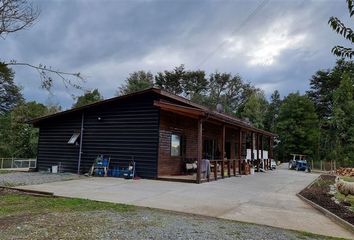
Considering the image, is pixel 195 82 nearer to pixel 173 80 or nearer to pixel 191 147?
pixel 173 80

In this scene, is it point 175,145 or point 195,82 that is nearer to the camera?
point 175,145

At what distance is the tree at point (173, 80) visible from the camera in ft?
140

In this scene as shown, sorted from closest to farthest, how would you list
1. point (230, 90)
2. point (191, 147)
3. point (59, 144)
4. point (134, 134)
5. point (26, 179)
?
point (26, 179), point (134, 134), point (59, 144), point (191, 147), point (230, 90)

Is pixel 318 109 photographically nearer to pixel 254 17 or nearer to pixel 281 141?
pixel 281 141

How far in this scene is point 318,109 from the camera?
43.2 meters

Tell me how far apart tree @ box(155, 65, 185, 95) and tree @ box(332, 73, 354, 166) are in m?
18.5

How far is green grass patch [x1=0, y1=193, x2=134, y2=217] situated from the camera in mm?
6609

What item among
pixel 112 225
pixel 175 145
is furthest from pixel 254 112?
pixel 112 225

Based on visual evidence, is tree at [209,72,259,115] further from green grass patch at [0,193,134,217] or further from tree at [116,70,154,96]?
green grass patch at [0,193,134,217]

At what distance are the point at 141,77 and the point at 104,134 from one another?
29091mm

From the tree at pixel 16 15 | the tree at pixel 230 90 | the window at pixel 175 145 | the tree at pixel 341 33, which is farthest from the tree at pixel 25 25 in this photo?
the tree at pixel 230 90

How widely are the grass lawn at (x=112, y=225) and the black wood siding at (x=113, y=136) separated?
249 inches

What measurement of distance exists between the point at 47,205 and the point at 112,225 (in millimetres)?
2482

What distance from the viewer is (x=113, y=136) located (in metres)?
14.5
